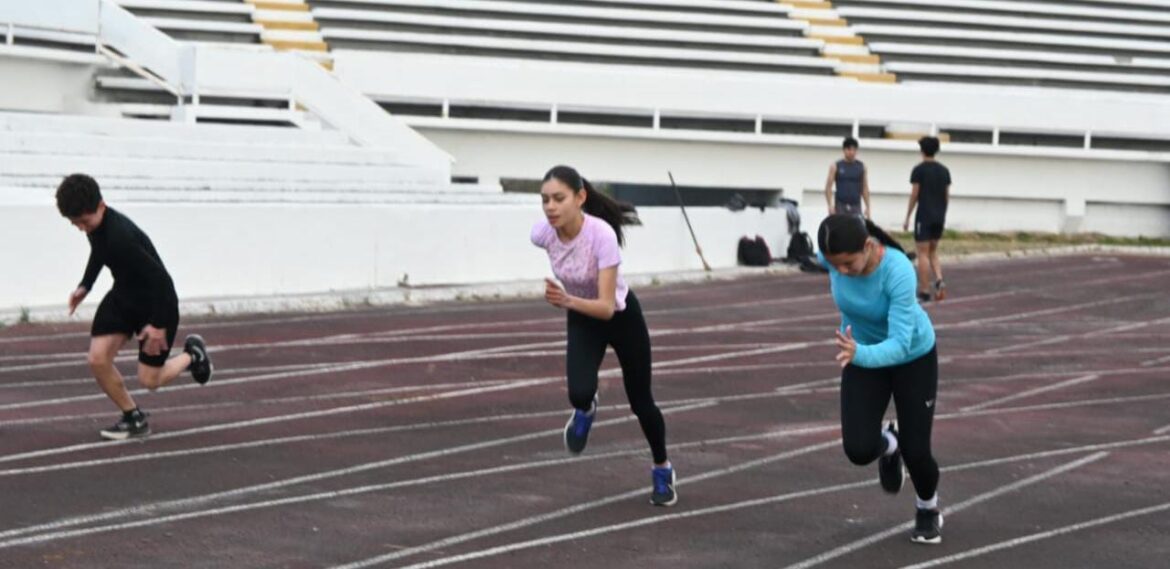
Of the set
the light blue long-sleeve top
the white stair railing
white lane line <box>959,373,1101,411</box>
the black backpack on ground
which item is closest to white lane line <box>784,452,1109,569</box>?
the light blue long-sleeve top

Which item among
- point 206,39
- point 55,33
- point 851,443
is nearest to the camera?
point 851,443

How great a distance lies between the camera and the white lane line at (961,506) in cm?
813

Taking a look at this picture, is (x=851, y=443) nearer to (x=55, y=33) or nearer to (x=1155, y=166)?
(x=55, y=33)

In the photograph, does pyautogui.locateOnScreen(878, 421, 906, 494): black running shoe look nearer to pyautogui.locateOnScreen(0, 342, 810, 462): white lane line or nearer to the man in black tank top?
pyautogui.locateOnScreen(0, 342, 810, 462): white lane line

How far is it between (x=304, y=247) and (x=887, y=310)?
11036 millimetres

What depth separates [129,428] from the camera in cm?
1053

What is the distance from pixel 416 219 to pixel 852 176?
205 inches

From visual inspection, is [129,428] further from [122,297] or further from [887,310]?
[887,310]

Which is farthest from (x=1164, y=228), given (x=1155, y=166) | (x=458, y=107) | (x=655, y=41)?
(x=458, y=107)

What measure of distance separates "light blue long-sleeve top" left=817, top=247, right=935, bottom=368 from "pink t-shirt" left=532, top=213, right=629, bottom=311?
1118 mm

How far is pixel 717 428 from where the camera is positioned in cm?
1174

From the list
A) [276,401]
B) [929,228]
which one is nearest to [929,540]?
[276,401]

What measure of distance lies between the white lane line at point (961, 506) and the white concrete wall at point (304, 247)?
29.2 feet

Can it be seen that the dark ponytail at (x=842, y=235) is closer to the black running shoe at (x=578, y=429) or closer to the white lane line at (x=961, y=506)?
the white lane line at (x=961, y=506)
